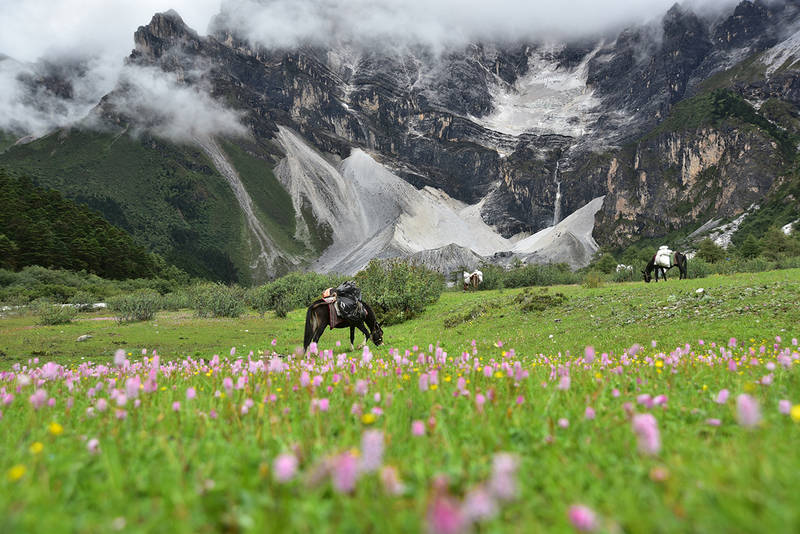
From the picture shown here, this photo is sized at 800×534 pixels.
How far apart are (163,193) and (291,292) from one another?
5895 inches

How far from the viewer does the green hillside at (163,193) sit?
14775 centimetres

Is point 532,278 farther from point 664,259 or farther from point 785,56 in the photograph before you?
point 785,56

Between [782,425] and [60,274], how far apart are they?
274ft

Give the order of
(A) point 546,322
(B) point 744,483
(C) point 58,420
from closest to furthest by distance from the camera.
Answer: (B) point 744,483 < (C) point 58,420 < (A) point 546,322

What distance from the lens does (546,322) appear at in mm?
19656

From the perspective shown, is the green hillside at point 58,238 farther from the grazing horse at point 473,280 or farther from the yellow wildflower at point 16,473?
the yellow wildflower at point 16,473

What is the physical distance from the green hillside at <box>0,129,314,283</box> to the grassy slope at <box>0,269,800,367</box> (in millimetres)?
120078

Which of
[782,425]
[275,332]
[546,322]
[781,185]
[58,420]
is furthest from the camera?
[781,185]

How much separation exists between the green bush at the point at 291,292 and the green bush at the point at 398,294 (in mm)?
11898

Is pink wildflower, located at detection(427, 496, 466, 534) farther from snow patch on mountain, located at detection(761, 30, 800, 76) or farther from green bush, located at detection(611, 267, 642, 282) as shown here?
snow patch on mountain, located at detection(761, 30, 800, 76)

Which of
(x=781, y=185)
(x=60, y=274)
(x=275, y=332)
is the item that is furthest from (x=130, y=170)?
(x=781, y=185)

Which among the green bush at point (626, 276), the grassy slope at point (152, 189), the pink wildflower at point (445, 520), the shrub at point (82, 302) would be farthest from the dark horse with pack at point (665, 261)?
the grassy slope at point (152, 189)

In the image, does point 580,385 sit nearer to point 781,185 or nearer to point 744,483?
point 744,483

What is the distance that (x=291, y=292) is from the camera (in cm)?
4672
